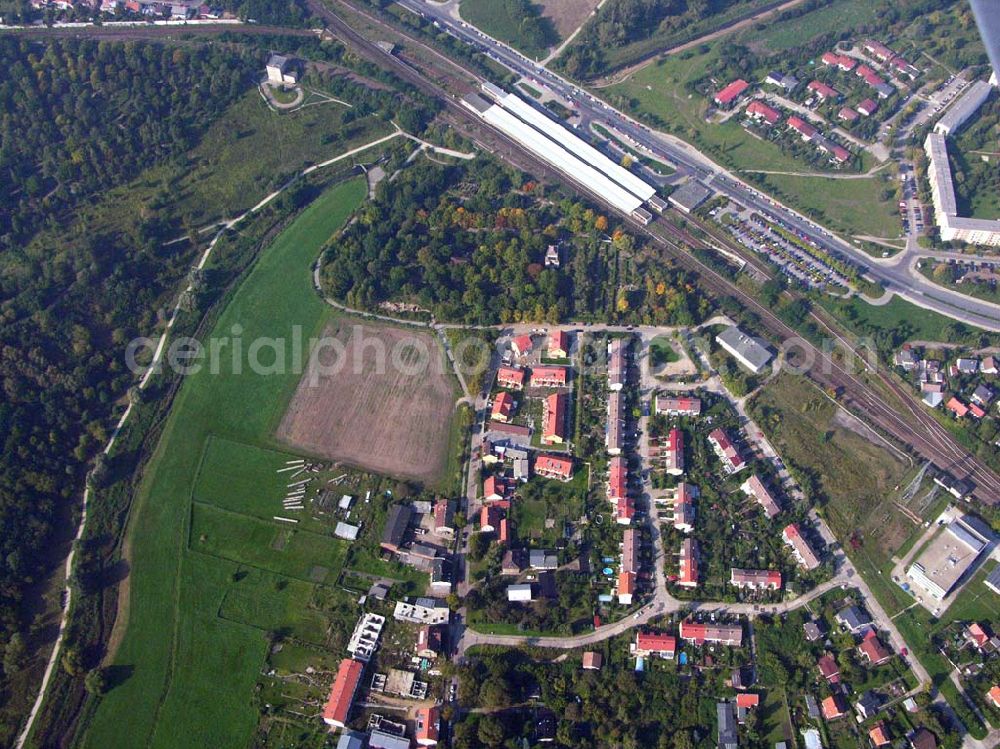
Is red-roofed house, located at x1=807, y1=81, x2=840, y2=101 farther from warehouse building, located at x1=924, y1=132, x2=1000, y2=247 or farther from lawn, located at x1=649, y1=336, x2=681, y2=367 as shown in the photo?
lawn, located at x1=649, y1=336, x2=681, y2=367

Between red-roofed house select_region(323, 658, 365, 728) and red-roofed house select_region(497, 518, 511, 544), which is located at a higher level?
red-roofed house select_region(497, 518, 511, 544)

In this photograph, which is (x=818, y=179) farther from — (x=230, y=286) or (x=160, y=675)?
(x=160, y=675)

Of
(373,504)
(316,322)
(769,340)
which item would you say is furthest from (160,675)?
(769,340)

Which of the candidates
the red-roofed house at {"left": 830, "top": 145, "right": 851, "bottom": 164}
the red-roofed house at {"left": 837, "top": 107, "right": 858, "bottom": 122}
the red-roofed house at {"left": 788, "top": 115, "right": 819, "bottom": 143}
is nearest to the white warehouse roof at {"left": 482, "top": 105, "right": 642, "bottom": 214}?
the red-roofed house at {"left": 788, "top": 115, "right": 819, "bottom": 143}

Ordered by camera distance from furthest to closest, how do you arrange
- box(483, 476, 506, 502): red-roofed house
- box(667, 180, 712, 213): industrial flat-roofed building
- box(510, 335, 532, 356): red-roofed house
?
box(667, 180, 712, 213): industrial flat-roofed building, box(510, 335, 532, 356): red-roofed house, box(483, 476, 506, 502): red-roofed house

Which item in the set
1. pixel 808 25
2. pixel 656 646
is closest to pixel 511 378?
pixel 656 646

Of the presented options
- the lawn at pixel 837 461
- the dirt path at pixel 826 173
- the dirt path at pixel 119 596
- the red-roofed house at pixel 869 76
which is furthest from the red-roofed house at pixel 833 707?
the red-roofed house at pixel 869 76
